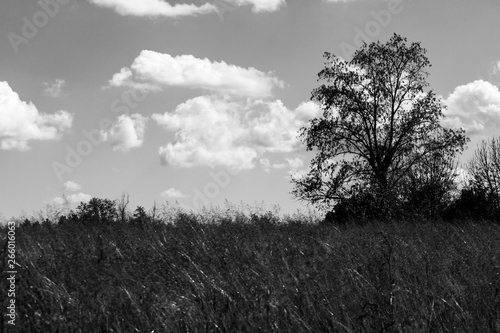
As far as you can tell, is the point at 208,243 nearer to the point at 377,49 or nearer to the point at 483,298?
the point at 483,298

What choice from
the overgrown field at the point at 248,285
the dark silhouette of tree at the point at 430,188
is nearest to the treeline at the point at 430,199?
the dark silhouette of tree at the point at 430,188

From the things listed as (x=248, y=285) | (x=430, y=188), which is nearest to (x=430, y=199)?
(x=430, y=188)

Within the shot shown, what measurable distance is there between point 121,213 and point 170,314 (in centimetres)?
857

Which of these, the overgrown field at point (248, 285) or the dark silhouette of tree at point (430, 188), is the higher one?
the dark silhouette of tree at point (430, 188)

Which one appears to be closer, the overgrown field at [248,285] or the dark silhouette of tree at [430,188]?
the overgrown field at [248,285]

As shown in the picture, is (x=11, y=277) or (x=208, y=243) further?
(x=208, y=243)

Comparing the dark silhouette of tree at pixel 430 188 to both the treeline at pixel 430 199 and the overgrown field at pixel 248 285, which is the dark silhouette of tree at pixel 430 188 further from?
the overgrown field at pixel 248 285

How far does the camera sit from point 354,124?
26688 millimetres

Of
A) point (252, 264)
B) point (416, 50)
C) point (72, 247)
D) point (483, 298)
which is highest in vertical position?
point (416, 50)

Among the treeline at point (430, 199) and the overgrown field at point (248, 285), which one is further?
the treeline at point (430, 199)

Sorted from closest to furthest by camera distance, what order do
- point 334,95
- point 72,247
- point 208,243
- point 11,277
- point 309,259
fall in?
point 11,277 → point 309,259 → point 72,247 → point 208,243 → point 334,95

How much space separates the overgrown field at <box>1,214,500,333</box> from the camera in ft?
13.0

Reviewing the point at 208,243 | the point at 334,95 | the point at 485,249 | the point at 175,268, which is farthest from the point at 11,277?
the point at 334,95

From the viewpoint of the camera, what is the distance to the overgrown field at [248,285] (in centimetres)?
395
